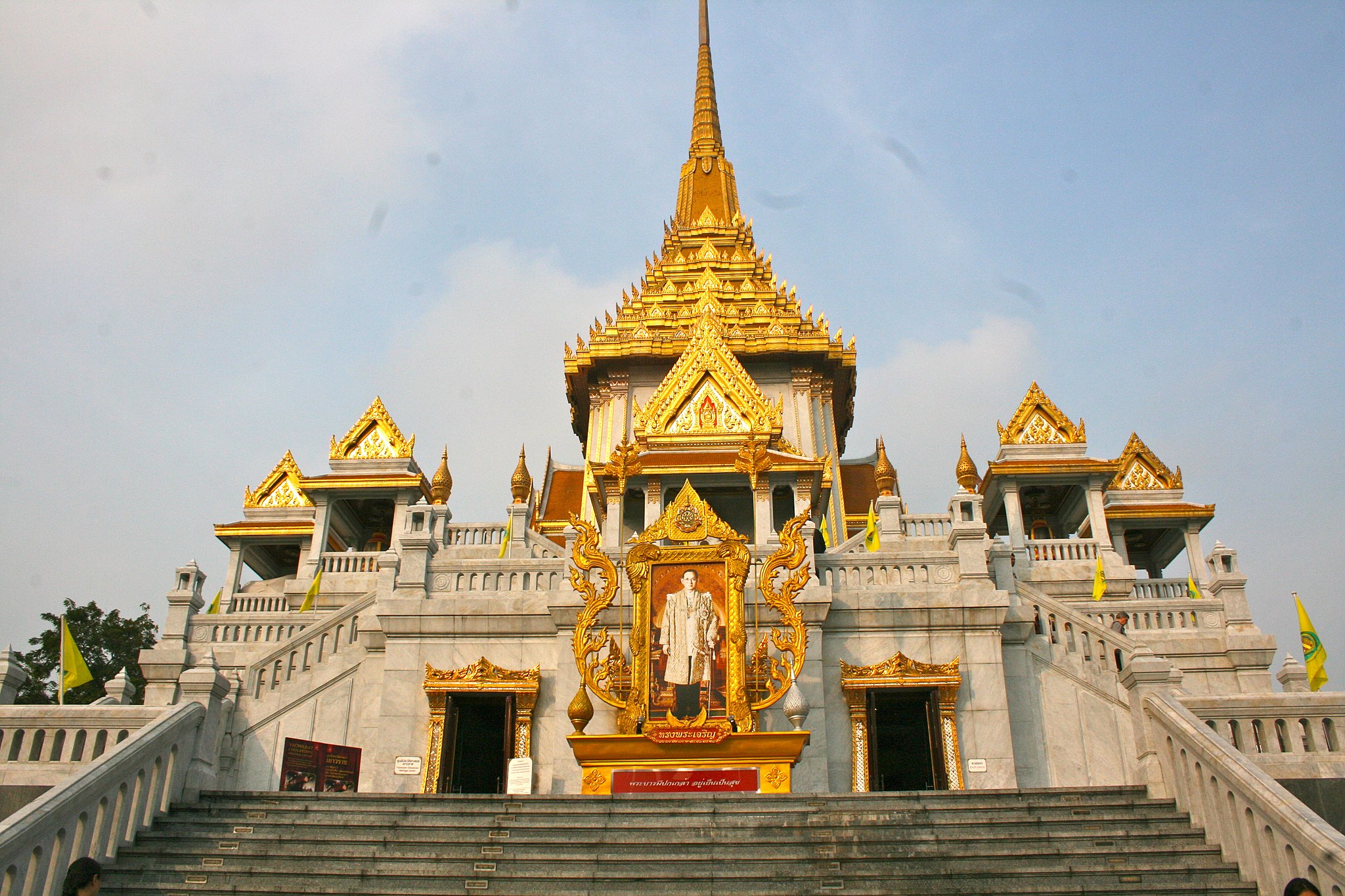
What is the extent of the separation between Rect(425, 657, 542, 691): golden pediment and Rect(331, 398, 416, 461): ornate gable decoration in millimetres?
16009

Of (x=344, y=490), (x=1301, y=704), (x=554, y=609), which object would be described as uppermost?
(x=344, y=490)

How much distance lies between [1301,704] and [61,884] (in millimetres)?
11809

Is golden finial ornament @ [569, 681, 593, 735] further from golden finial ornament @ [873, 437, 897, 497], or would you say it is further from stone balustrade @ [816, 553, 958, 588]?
golden finial ornament @ [873, 437, 897, 497]

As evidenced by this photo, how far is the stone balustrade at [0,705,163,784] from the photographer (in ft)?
38.8

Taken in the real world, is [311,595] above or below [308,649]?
above

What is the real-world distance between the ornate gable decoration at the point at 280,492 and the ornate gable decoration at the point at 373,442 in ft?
6.29

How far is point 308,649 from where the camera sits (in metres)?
17.6

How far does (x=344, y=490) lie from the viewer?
3162 cm

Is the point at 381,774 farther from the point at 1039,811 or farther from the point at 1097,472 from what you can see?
the point at 1097,472

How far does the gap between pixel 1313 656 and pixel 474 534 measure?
15710 millimetres

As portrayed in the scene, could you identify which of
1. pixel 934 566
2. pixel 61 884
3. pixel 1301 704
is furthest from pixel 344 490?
pixel 1301 704

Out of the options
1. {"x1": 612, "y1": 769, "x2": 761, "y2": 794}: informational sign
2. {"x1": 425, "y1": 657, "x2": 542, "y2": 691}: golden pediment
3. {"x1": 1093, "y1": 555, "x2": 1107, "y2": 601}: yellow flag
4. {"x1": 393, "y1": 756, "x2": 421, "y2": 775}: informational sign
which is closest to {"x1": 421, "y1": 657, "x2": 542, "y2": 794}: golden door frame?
{"x1": 425, "y1": 657, "x2": 542, "y2": 691}: golden pediment

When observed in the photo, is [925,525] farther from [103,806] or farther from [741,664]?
[103,806]

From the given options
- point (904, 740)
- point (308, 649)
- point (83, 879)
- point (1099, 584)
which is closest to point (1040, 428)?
point (1099, 584)
